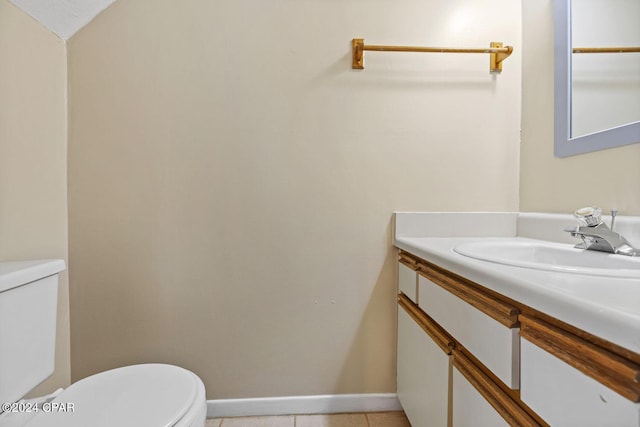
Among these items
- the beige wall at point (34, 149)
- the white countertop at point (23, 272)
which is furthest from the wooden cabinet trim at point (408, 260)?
the beige wall at point (34, 149)

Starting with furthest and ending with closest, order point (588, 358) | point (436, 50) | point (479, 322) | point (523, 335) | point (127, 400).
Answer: point (436, 50), point (127, 400), point (479, 322), point (523, 335), point (588, 358)

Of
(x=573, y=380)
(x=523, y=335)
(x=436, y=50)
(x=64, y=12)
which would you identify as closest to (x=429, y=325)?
(x=523, y=335)

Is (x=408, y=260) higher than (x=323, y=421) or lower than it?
higher

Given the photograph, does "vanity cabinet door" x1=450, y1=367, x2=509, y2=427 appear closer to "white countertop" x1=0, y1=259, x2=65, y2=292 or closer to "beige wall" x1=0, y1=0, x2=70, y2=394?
"white countertop" x1=0, y1=259, x2=65, y2=292

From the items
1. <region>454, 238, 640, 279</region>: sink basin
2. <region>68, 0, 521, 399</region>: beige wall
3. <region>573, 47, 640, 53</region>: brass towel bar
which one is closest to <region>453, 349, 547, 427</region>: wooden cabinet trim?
<region>454, 238, 640, 279</region>: sink basin

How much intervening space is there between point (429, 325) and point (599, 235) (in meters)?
0.55

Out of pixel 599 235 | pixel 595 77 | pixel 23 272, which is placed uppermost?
pixel 595 77

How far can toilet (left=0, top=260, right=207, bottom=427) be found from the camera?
78 centimetres

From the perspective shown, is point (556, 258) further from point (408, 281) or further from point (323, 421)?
point (323, 421)

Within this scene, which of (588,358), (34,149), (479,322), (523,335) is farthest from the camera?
(34,149)

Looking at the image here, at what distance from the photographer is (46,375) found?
3.19ft

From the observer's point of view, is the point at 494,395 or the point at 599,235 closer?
the point at 494,395

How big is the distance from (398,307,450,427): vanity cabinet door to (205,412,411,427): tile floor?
10cm

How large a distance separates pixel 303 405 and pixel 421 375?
62cm
